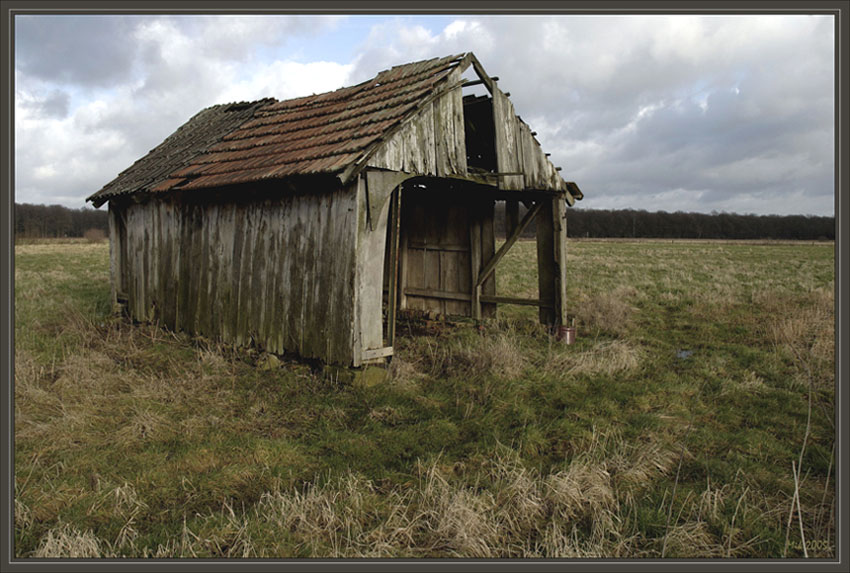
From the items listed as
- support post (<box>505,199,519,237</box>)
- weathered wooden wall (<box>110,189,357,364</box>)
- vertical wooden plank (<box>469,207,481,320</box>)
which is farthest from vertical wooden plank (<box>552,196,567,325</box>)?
weathered wooden wall (<box>110,189,357,364</box>)

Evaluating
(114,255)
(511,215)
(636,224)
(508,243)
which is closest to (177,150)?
(114,255)

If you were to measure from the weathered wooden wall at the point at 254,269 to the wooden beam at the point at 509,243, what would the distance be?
3903 millimetres

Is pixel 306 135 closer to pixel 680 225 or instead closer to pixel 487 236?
pixel 487 236

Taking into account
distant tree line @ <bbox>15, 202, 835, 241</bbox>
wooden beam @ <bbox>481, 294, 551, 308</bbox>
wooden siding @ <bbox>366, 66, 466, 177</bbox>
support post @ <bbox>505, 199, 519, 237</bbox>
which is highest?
distant tree line @ <bbox>15, 202, 835, 241</bbox>

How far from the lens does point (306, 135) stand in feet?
26.2

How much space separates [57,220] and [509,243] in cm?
9196

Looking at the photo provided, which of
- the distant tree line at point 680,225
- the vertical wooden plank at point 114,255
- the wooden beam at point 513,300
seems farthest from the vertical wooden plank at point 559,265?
the distant tree line at point 680,225

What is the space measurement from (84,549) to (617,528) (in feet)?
10.8

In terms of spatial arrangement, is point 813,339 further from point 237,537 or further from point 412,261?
point 237,537

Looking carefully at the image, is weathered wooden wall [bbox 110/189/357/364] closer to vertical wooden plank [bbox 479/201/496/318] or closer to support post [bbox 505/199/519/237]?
vertical wooden plank [bbox 479/201/496/318]

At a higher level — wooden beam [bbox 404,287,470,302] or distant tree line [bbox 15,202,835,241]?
distant tree line [bbox 15,202,835,241]

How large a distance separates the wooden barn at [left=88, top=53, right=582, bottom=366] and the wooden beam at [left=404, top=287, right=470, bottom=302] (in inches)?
1.2

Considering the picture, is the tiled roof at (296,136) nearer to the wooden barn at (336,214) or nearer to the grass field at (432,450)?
the wooden barn at (336,214)

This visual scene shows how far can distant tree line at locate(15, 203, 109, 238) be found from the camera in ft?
249
